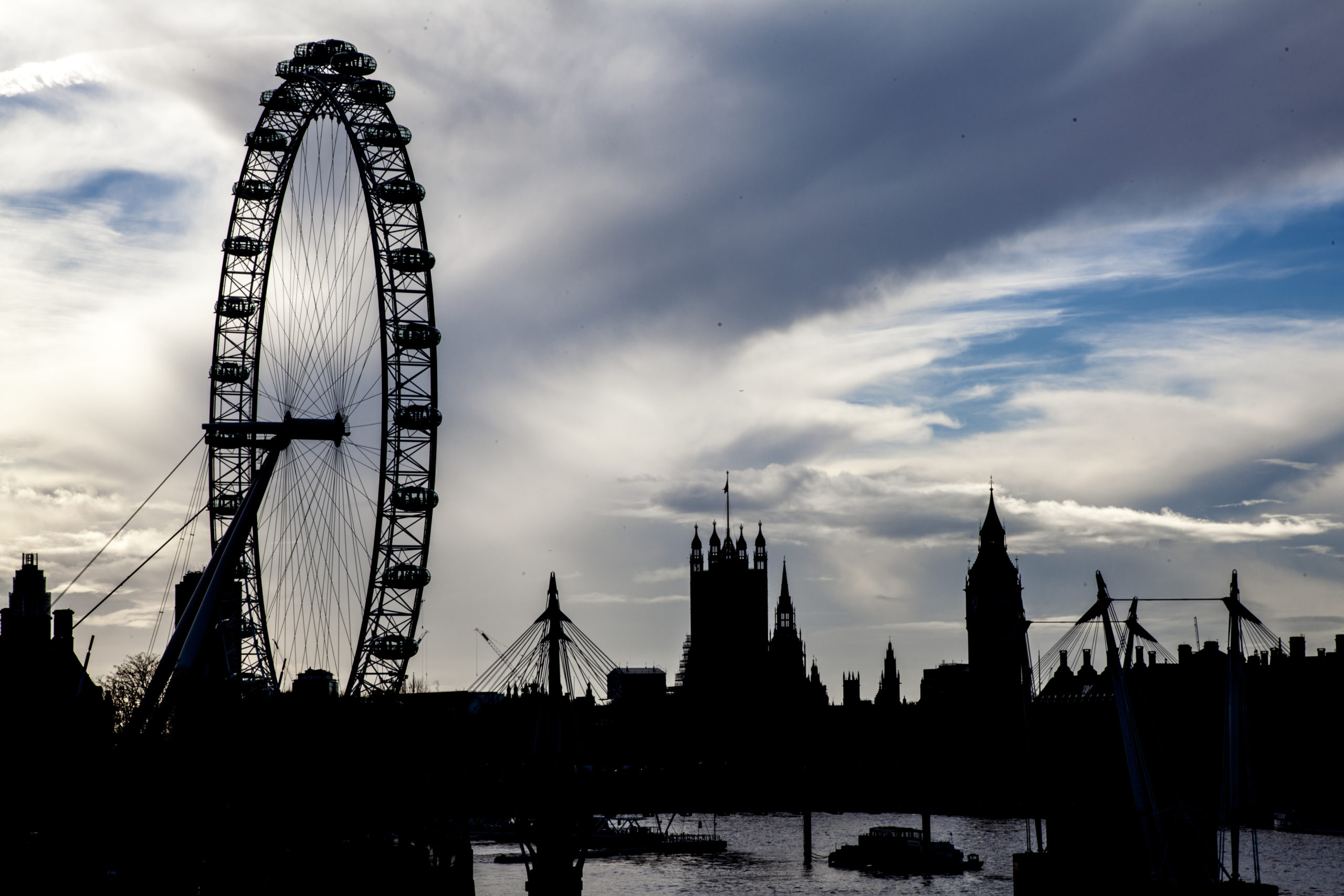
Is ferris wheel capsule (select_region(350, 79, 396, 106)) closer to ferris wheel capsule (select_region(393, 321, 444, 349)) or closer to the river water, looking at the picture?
ferris wheel capsule (select_region(393, 321, 444, 349))

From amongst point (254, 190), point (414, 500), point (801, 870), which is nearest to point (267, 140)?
point (254, 190)

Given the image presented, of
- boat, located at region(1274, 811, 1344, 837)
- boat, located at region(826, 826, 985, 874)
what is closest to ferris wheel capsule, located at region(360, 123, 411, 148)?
boat, located at region(826, 826, 985, 874)

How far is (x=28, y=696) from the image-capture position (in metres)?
53.7

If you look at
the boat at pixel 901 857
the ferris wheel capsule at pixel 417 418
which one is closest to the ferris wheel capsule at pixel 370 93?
the ferris wheel capsule at pixel 417 418

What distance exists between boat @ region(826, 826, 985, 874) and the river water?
1572 millimetres

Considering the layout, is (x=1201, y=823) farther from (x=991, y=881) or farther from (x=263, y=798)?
(x=263, y=798)

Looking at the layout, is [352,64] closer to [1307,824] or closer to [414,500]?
[414,500]

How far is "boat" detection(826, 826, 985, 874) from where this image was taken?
353 feet

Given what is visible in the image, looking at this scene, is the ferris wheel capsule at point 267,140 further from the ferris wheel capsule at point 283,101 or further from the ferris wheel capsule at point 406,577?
the ferris wheel capsule at point 406,577

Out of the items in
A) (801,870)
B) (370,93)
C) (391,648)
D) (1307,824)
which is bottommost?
(801,870)

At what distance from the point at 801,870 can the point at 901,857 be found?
7602 mm

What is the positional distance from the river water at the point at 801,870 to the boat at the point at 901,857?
1.57m

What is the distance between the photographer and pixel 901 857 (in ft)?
356

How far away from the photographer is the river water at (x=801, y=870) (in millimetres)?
95438
